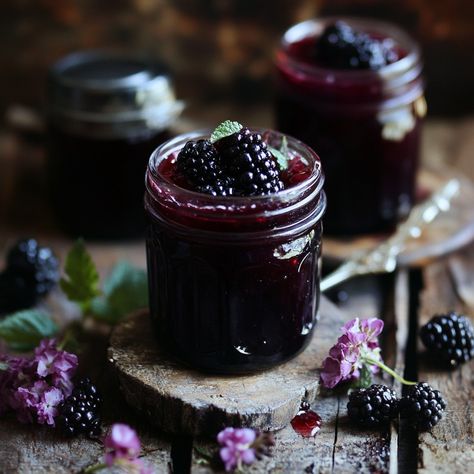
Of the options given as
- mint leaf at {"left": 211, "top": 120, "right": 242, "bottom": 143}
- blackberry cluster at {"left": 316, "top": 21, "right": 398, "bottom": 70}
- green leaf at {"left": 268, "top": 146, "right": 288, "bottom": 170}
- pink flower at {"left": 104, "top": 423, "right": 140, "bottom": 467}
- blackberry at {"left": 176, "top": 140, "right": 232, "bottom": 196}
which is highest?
mint leaf at {"left": 211, "top": 120, "right": 242, "bottom": 143}

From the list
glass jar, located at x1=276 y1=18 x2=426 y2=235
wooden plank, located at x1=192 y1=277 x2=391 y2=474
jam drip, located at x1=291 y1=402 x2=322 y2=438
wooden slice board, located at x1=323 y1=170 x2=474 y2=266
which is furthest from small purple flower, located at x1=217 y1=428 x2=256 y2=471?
glass jar, located at x1=276 y1=18 x2=426 y2=235

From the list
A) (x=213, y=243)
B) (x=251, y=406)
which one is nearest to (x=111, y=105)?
(x=213, y=243)

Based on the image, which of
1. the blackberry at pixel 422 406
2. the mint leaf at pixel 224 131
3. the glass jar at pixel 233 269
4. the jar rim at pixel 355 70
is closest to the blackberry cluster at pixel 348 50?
the jar rim at pixel 355 70

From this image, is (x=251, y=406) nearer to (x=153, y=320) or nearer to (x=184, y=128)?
(x=153, y=320)

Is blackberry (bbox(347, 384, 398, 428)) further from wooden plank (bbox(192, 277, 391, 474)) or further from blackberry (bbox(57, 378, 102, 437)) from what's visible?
blackberry (bbox(57, 378, 102, 437))

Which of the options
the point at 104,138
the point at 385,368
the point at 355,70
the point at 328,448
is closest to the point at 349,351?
the point at 385,368
